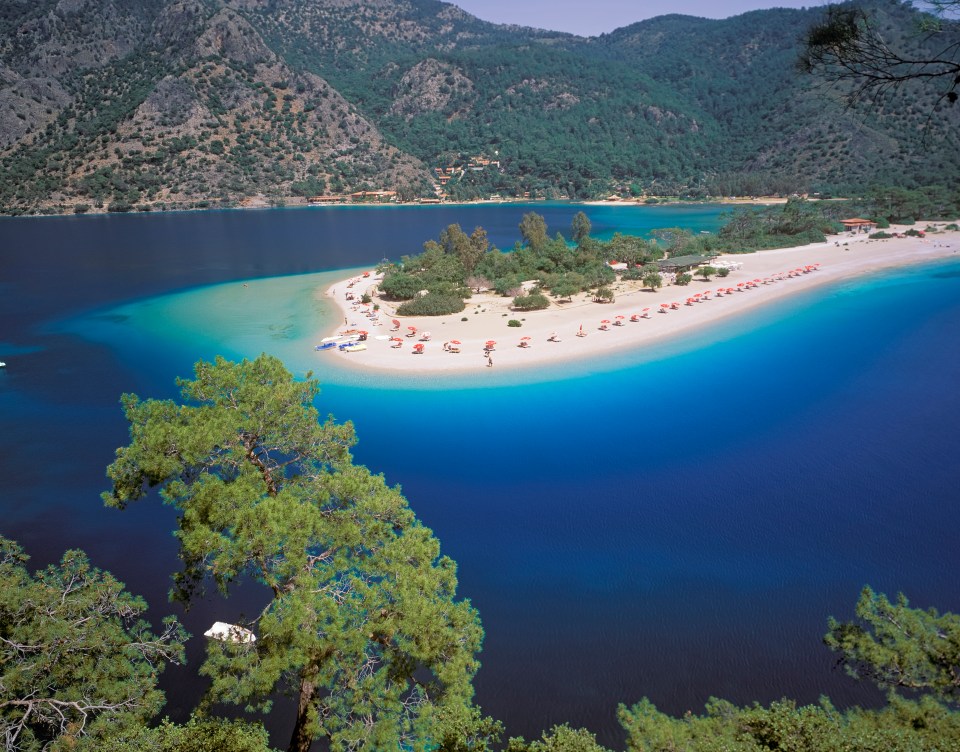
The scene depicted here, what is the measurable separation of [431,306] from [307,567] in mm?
43551

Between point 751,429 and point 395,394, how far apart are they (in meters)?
20.6

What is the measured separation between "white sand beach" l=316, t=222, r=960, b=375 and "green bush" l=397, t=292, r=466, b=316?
927 mm

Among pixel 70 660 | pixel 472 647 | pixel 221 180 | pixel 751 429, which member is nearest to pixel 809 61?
pixel 472 647

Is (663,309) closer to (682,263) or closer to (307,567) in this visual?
(682,263)

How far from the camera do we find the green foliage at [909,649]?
10688 millimetres

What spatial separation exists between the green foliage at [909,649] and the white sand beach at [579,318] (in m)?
29.0

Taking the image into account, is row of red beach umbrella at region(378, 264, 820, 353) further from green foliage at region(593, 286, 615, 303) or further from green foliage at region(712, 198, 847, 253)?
green foliage at region(712, 198, 847, 253)

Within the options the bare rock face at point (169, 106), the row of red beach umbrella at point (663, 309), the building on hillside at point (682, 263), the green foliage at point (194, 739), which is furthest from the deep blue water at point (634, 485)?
the bare rock face at point (169, 106)

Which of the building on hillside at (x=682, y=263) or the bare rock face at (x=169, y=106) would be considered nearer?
the building on hillside at (x=682, y=263)

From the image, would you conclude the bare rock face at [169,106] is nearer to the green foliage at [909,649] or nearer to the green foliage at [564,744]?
the green foliage at [564,744]

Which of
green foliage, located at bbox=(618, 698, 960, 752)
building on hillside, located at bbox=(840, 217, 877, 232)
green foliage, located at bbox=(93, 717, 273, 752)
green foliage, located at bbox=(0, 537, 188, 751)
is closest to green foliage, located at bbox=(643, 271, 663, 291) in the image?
green foliage, located at bbox=(618, 698, 960, 752)

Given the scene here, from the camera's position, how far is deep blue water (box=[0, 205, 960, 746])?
16562mm

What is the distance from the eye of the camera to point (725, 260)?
74.6m

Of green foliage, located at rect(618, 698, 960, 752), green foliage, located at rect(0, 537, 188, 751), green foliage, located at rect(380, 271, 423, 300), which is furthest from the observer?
green foliage, located at rect(380, 271, 423, 300)
